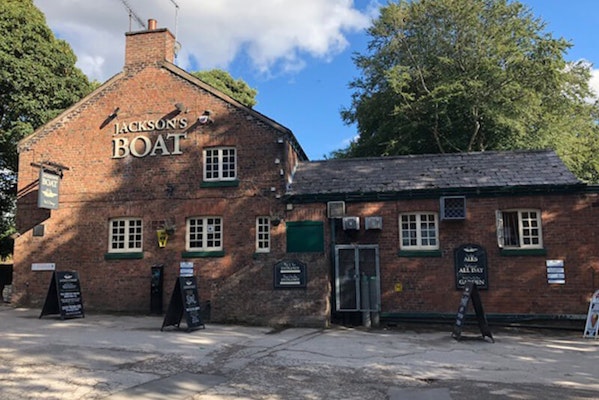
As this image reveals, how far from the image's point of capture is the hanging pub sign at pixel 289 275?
541 inches

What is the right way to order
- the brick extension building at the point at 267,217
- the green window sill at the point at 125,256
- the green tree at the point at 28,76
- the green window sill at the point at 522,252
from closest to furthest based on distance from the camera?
the green window sill at the point at 522,252 < the brick extension building at the point at 267,217 < the green window sill at the point at 125,256 < the green tree at the point at 28,76

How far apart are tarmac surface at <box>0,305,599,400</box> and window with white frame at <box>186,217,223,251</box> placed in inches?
141

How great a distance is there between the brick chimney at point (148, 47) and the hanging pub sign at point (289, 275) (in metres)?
8.62

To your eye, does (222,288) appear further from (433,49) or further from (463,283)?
(433,49)

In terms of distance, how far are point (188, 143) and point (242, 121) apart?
6.52 feet

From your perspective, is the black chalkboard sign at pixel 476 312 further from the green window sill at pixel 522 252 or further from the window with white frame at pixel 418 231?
the window with white frame at pixel 418 231

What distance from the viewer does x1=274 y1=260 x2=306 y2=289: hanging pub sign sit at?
13.7 metres

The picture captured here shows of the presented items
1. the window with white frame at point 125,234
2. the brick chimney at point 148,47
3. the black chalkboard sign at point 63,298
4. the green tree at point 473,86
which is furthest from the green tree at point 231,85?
the black chalkboard sign at point 63,298

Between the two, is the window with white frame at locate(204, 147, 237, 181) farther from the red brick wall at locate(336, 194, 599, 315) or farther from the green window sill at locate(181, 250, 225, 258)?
the red brick wall at locate(336, 194, 599, 315)

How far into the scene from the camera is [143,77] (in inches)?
660

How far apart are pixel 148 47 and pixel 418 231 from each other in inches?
444

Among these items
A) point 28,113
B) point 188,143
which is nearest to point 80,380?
point 188,143

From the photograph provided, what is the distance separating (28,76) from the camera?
20984 mm

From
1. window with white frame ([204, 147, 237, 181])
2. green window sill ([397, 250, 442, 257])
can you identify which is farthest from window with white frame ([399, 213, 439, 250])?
window with white frame ([204, 147, 237, 181])
